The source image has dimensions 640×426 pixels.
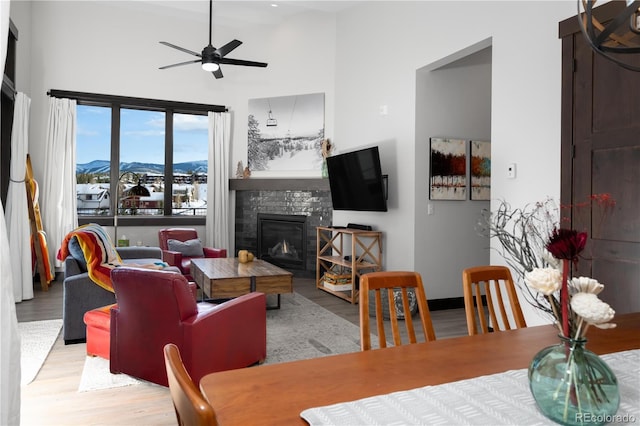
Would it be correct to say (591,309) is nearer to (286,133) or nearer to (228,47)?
(228,47)

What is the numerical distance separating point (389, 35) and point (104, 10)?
14.1 feet

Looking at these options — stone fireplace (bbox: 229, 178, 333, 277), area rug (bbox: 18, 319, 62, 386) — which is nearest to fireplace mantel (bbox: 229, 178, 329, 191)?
stone fireplace (bbox: 229, 178, 333, 277)

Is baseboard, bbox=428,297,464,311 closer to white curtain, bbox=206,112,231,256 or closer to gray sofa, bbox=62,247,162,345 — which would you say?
gray sofa, bbox=62,247,162,345

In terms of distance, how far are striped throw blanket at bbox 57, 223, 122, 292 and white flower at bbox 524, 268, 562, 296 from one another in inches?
134

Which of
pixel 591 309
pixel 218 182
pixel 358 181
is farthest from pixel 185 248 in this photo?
pixel 591 309

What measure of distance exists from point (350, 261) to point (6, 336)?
13.9ft

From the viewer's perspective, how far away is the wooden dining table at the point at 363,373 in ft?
3.37

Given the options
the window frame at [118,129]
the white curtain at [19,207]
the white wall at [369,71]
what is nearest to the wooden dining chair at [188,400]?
the white wall at [369,71]

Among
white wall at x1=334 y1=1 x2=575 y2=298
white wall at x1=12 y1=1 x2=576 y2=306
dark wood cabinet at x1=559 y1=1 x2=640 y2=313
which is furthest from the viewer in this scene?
white wall at x1=12 y1=1 x2=576 y2=306

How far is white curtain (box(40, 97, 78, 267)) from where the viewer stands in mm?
6121

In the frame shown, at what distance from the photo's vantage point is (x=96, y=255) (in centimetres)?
361

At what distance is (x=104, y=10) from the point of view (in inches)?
259

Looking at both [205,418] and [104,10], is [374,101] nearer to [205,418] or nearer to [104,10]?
[104,10]

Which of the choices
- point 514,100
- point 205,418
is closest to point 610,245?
point 514,100
